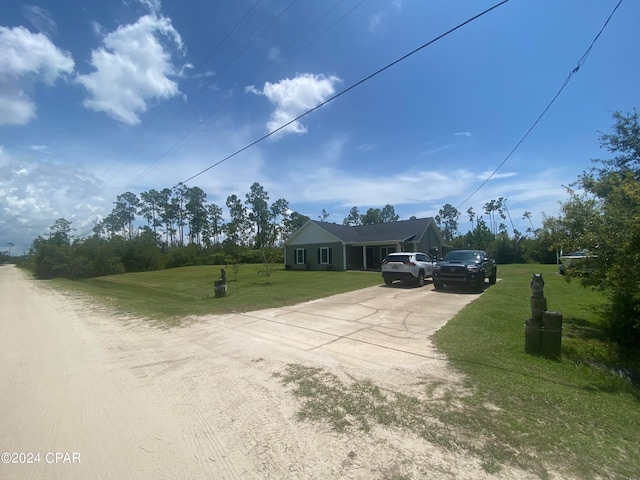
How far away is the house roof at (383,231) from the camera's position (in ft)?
84.7

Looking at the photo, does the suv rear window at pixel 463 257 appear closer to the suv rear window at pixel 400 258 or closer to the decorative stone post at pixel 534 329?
the suv rear window at pixel 400 258

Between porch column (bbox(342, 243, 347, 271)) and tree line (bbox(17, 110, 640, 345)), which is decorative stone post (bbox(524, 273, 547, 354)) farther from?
porch column (bbox(342, 243, 347, 271))

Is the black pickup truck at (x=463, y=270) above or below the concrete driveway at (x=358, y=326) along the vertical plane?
above

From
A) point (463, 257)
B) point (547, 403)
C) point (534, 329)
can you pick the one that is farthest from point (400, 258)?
point (547, 403)

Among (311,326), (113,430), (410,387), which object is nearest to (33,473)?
(113,430)

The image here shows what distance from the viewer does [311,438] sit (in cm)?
299

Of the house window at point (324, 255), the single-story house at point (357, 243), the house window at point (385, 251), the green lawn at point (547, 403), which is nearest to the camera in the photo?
the green lawn at point (547, 403)

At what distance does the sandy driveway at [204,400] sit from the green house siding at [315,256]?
19.4m

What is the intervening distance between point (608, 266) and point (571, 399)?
180 inches

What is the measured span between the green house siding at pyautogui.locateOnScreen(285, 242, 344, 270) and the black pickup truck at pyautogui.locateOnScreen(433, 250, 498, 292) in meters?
13.8

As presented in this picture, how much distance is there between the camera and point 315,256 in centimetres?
2939

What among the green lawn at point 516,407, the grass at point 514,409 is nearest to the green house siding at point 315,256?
the green lawn at point 516,407

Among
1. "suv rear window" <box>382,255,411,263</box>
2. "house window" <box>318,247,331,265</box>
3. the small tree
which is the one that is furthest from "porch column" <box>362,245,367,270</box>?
"suv rear window" <box>382,255,411,263</box>

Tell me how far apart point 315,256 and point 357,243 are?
4338mm
